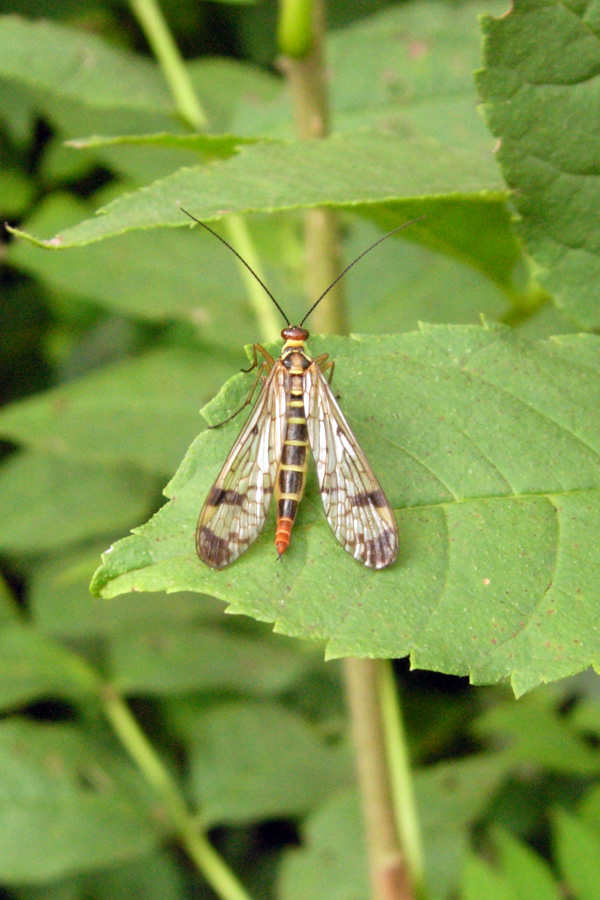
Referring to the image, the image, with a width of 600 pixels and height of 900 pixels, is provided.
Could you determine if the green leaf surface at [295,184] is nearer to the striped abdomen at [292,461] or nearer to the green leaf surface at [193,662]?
the striped abdomen at [292,461]

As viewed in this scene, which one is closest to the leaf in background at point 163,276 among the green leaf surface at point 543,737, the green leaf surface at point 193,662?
the green leaf surface at point 193,662

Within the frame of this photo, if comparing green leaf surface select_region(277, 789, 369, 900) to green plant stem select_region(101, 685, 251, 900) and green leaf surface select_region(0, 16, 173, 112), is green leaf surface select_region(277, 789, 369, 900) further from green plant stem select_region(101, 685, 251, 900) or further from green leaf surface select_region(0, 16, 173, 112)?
green leaf surface select_region(0, 16, 173, 112)

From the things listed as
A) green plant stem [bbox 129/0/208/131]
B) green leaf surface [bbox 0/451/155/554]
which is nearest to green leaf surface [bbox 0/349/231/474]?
green leaf surface [bbox 0/451/155/554]

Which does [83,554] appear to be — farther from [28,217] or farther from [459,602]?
[459,602]

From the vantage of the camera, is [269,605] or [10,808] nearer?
[269,605]

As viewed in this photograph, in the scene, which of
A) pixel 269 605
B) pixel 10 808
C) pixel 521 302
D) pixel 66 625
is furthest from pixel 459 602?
pixel 66 625
